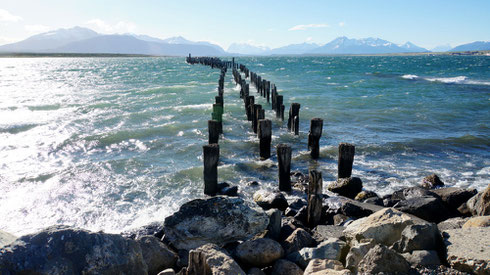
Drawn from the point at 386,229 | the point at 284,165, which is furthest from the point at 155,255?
the point at 284,165

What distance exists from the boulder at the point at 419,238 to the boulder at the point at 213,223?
6.77ft

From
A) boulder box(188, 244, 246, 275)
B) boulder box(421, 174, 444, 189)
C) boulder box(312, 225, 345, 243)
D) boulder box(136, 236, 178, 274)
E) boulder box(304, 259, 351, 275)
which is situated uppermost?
boulder box(188, 244, 246, 275)

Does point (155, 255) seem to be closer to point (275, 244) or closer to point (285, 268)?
point (275, 244)

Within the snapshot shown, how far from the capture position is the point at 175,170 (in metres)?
10.3

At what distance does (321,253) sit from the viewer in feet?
15.4

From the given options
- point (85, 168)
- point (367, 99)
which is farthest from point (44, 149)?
point (367, 99)

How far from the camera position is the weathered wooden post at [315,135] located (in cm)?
1130

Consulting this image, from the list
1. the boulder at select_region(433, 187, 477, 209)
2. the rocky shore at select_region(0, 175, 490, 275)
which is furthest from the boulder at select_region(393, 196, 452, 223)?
the boulder at select_region(433, 187, 477, 209)

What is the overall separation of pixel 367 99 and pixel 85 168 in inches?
780

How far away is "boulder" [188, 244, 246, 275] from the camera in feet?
13.0

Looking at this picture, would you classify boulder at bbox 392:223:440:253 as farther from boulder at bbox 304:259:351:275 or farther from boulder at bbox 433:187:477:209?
boulder at bbox 433:187:477:209

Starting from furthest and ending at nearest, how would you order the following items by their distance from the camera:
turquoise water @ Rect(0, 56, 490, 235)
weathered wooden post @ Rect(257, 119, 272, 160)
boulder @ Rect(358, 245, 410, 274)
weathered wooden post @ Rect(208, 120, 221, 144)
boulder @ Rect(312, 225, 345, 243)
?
weathered wooden post @ Rect(208, 120, 221, 144), weathered wooden post @ Rect(257, 119, 272, 160), turquoise water @ Rect(0, 56, 490, 235), boulder @ Rect(312, 225, 345, 243), boulder @ Rect(358, 245, 410, 274)

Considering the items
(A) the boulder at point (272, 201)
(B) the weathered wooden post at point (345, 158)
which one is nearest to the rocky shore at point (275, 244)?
(A) the boulder at point (272, 201)

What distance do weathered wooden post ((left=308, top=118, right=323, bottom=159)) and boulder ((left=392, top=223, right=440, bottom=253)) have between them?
694cm
